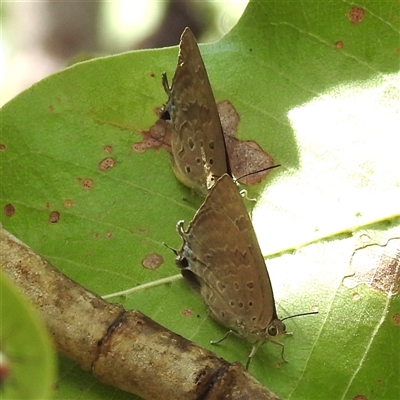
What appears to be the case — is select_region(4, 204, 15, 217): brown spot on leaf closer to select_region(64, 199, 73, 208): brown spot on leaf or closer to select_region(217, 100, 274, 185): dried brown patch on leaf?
select_region(64, 199, 73, 208): brown spot on leaf

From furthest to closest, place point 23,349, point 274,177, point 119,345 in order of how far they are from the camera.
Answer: point 274,177
point 119,345
point 23,349

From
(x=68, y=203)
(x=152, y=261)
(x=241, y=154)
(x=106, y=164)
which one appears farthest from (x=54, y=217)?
(x=241, y=154)

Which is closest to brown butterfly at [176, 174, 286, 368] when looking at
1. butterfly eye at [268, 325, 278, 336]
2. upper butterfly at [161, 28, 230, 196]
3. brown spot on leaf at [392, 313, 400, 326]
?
butterfly eye at [268, 325, 278, 336]

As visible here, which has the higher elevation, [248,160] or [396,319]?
[248,160]

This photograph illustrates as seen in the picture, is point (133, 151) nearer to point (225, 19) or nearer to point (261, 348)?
point (261, 348)

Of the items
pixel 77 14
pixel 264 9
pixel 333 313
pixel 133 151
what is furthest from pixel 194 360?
pixel 77 14

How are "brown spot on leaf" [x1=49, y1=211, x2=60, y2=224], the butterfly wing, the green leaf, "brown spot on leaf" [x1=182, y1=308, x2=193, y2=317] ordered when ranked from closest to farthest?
the green leaf
the butterfly wing
"brown spot on leaf" [x1=182, y1=308, x2=193, y2=317]
"brown spot on leaf" [x1=49, y1=211, x2=60, y2=224]

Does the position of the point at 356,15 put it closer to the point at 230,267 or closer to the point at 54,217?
the point at 230,267
